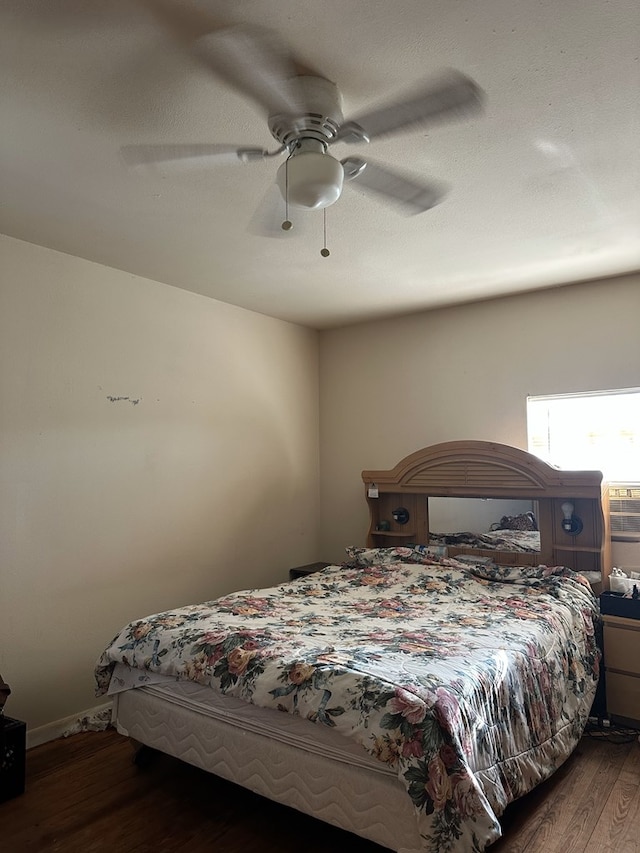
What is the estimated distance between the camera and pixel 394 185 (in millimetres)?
2369

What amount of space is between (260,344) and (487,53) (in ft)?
9.79

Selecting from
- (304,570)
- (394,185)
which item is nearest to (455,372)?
(304,570)

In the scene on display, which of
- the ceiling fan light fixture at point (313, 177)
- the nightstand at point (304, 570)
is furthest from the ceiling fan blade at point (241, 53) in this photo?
the nightstand at point (304, 570)

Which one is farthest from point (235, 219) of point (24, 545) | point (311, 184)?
point (24, 545)

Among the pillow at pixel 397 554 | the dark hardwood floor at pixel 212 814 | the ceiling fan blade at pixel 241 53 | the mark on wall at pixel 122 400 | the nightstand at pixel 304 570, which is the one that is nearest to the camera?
the ceiling fan blade at pixel 241 53

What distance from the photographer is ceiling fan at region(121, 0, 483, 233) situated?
1.65 meters

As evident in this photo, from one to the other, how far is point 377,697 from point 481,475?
2.24 metres

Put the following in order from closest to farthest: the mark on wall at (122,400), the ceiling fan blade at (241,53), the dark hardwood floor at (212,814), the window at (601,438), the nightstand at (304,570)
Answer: the ceiling fan blade at (241,53) → the dark hardwood floor at (212,814) → the mark on wall at (122,400) → the window at (601,438) → the nightstand at (304,570)

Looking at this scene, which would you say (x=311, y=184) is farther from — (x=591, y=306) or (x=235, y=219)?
Result: (x=591, y=306)

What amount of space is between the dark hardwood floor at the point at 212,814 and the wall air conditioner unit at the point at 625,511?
1238mm

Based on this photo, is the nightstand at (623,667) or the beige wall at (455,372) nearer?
the nightstand at (623,667)

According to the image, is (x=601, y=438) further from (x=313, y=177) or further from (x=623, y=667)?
(x=313, y=177)

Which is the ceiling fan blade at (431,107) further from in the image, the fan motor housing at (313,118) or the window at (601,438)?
the window at (601,438)

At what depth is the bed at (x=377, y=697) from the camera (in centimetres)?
173
